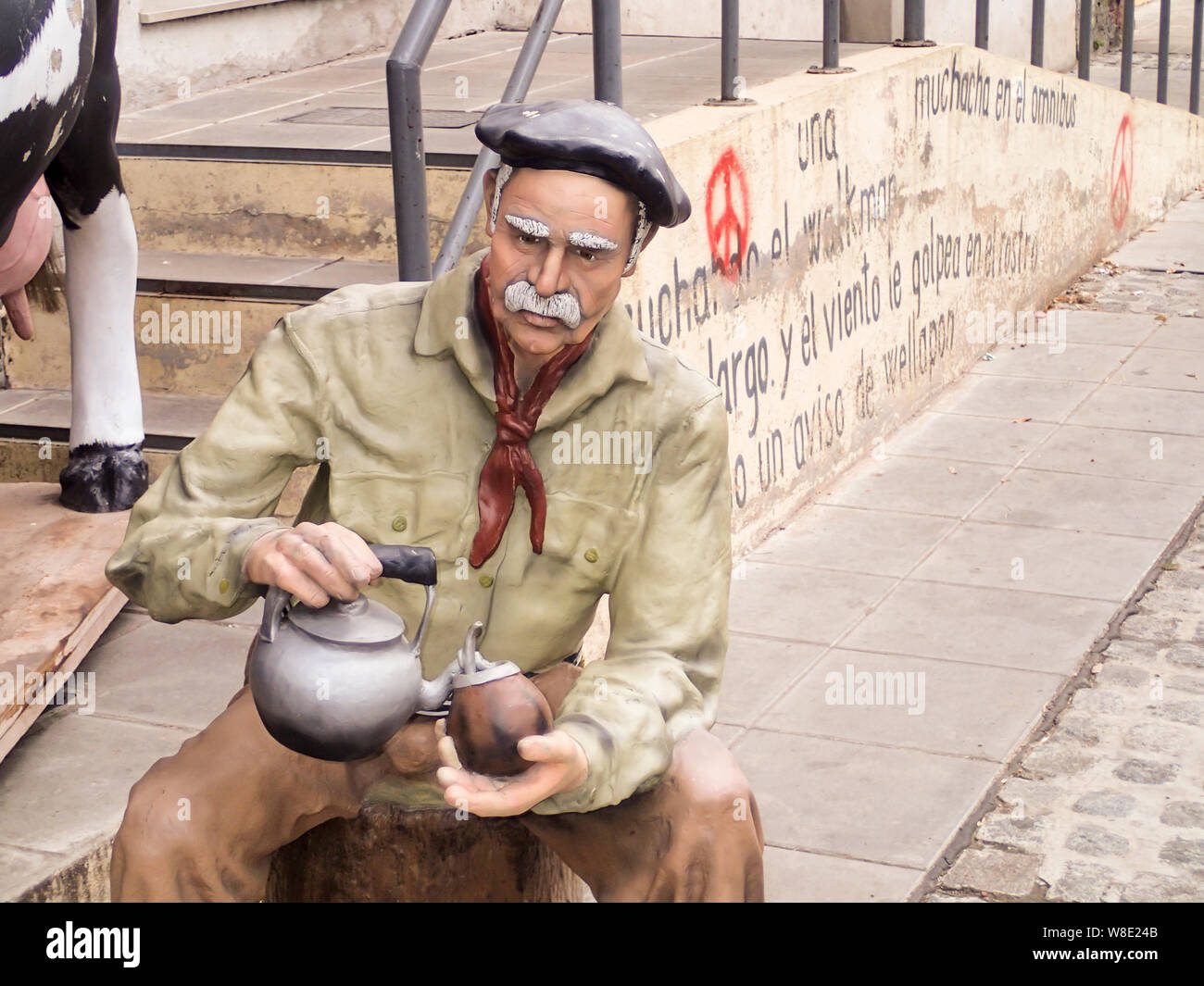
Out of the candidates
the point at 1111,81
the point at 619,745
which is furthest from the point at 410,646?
the point at 1111,81

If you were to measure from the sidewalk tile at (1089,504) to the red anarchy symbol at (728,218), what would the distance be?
1.40 metres

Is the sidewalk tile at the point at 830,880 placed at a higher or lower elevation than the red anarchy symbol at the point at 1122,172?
lower

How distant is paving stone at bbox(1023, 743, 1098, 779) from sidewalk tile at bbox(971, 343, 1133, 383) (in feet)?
12.9

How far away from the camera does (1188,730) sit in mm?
4703

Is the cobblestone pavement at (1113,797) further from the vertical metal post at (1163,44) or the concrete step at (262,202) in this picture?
the vertical metal post at (1163,44)

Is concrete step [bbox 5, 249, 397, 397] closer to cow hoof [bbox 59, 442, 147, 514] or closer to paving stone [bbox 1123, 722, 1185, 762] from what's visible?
cow hoof [bbox 59, 442, 147, 514]

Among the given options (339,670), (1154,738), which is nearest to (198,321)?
(1154,738)

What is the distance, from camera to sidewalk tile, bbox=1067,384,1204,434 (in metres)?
7.50

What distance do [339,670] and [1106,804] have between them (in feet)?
8.23

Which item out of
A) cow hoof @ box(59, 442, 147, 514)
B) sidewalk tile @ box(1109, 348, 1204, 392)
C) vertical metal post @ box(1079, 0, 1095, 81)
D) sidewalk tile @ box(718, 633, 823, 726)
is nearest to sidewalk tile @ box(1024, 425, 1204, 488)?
sidewalk tile @ box(1109, 348, 1204, 392)

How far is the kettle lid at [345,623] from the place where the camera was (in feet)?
8.05

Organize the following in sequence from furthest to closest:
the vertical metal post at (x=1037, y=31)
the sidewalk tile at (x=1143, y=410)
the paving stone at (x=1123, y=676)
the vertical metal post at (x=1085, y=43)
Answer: the vertical metal post at (x=1085, y=43), the vertical metal post at (x=1037, y=31), the sidewalk tile at (x=1143, y=410), the paving stone at (x=1123, y=676)

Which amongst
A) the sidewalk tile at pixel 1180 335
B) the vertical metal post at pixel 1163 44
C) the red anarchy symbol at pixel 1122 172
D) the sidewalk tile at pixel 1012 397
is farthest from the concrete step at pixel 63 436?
the vertical metal post at pixel 1163 44
